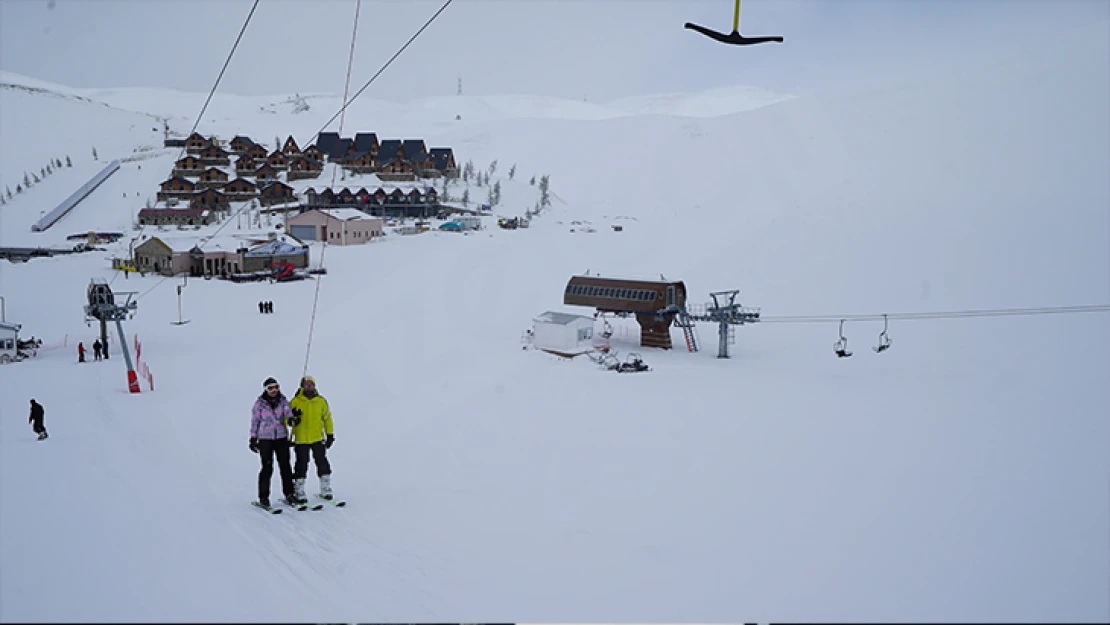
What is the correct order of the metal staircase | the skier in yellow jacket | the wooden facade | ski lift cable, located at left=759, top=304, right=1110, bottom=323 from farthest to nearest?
ski lift cable, located at left=759, top=304, right=1110, bottom=323 → the wooden facade → the metal staircase → the skier in yellow jacket

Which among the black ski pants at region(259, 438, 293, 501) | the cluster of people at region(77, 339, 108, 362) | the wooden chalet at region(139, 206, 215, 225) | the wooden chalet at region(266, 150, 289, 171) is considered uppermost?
the wooden chalet at region(266, 150, 289, 171)

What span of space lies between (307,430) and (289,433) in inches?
12.7

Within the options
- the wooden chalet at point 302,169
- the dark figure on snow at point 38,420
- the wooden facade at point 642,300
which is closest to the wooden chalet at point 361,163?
the wooden chalet at point 302,169

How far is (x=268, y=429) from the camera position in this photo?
Result: 253 inches

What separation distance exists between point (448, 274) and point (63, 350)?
686 inches

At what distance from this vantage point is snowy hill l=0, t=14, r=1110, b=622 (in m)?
5.44

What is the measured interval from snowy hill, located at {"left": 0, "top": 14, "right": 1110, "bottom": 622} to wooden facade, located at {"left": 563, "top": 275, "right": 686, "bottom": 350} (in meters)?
2.25

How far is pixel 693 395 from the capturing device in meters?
15.5

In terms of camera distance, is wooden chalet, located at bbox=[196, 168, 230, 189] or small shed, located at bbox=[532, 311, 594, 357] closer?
small shed, located at bbox=[532, 311, 594, 357]

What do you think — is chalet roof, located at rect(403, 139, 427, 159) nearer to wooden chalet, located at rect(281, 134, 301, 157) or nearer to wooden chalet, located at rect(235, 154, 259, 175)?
wooden chalet, located at rect(281, 134, 301, 157)

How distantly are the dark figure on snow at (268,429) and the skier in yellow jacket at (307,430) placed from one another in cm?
10

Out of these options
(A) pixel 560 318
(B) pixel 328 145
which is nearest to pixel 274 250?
(A) pixel 560 318

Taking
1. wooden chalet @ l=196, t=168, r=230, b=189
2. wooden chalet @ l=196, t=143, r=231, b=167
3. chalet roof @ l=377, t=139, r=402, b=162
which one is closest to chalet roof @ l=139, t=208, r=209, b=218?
wooden chalet @ l=196, t=168, r=230, b=189

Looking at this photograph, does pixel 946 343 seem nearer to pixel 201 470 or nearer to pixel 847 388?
pixel 847 388
